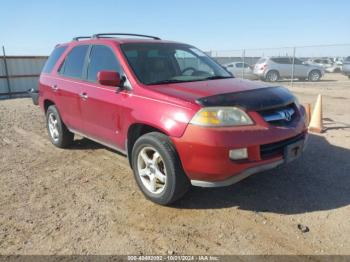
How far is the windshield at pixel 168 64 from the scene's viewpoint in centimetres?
421

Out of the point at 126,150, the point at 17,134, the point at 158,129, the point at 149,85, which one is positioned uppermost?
the point at 149,85

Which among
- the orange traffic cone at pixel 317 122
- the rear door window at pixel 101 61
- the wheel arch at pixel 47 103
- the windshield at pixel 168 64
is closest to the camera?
the windshield at pixel 168 64

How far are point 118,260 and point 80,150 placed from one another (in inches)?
135

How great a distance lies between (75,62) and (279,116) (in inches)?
130

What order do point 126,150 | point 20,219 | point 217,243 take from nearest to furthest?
point 217,243 < point 20,219 < point 126,150

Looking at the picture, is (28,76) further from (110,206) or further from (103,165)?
(110,206)

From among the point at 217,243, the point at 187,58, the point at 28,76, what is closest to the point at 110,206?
the point at 217,243

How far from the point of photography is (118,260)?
290cm

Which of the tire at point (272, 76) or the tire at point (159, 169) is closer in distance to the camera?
the tire at point (159, 169)

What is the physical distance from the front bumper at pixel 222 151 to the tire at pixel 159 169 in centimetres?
12

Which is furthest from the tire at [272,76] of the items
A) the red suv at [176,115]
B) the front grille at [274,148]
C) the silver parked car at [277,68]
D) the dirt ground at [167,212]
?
the front grille at [274,148]

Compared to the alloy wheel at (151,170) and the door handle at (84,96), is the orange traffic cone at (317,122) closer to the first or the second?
the alloy wheel at (151,170)

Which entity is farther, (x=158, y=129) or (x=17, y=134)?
(x=17, y=134)

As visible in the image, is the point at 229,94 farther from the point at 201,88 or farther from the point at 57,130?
the point at 57,130
